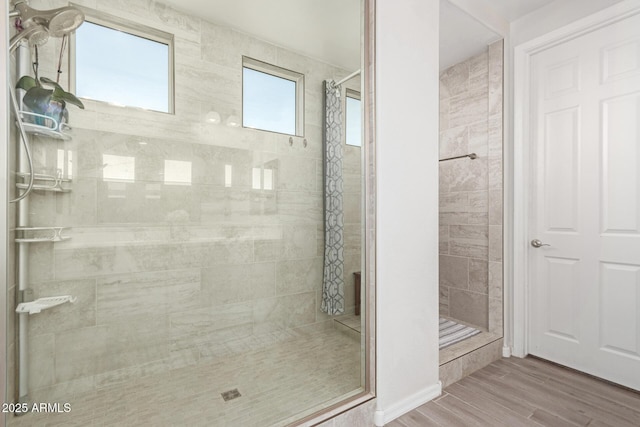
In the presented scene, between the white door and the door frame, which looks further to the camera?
the door frame

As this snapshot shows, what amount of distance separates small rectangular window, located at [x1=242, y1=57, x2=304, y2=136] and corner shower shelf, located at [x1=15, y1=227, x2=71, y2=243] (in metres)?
1.17

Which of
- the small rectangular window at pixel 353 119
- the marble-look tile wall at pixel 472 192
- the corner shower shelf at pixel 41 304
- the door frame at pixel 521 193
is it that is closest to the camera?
the corner shower shelf at pixel 41 304

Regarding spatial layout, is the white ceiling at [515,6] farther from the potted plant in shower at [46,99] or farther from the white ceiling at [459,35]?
the potted plant in shower at [46,99]

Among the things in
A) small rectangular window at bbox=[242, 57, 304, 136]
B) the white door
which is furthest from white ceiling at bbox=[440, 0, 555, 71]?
small rectangular window at bbox=[242, 57, 304, 136]

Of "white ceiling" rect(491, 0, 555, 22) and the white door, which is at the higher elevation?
"white ceiling" rect(491, 0, 555, 22)

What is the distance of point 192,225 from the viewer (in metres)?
1.93

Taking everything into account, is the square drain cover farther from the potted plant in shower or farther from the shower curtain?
the potted plant in shower

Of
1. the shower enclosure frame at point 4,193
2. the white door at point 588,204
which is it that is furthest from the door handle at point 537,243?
the shower enclosure frame at point 4,193

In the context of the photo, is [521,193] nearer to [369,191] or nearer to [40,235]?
[369,191]

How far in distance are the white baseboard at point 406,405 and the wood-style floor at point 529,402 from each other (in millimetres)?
24

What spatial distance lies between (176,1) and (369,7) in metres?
1.14

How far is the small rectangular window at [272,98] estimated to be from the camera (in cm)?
201

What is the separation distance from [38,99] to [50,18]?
326 mm

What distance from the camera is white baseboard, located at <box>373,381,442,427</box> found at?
1.55 meters
